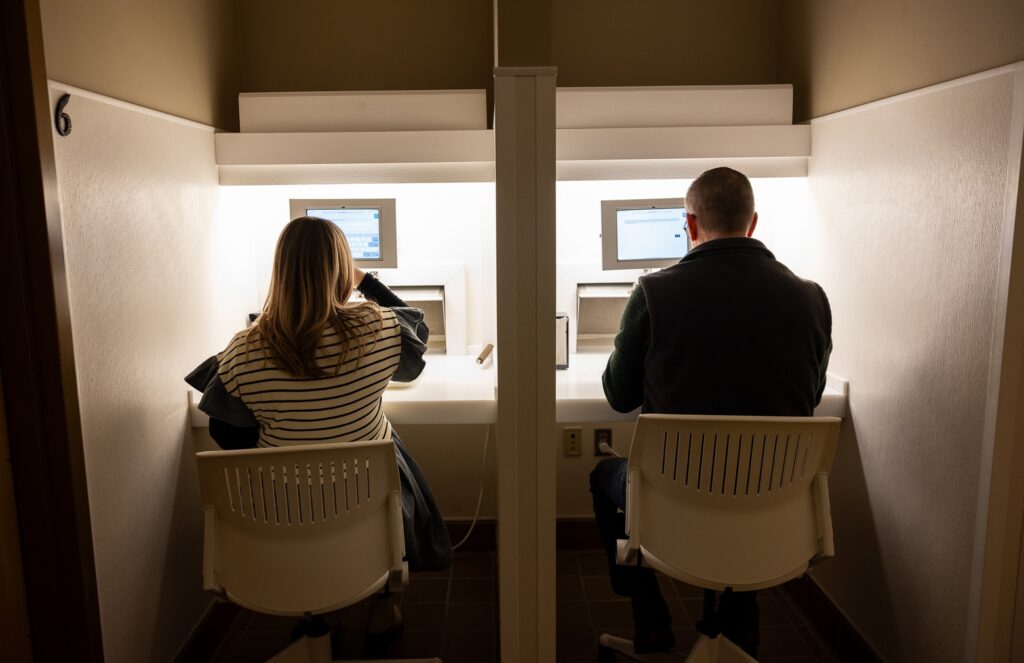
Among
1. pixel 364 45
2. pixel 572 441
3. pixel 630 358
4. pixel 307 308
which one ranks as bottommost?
pixel 572 441

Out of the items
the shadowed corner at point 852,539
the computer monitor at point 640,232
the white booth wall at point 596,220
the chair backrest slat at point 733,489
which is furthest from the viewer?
the white booth wall at point 596,220

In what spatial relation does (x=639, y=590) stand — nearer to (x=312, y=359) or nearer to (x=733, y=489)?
(x=733, y=489)

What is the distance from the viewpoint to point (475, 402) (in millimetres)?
2092

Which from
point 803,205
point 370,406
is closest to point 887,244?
point 803,205

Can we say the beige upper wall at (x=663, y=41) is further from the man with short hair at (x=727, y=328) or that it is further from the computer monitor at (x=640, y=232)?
the man with short hair at (x=727, y=328)

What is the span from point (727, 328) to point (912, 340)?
53cm

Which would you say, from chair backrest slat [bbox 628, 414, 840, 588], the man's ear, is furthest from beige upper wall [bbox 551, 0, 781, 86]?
chair backrest slat [bbox 628, 414, 840, 588]

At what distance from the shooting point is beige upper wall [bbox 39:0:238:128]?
1.60m

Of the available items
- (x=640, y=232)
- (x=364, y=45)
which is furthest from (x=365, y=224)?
(x=640, y=232)

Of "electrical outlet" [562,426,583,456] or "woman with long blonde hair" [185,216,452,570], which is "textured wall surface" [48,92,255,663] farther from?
"electrical outlet" [562,426,583,456]

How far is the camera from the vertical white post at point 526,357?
156 cm

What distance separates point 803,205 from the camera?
243 cm

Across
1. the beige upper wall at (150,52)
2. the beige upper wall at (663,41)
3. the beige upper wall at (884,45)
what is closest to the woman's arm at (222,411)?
the beige upper wall at (150,52)

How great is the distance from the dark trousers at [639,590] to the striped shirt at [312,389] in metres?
Result: 0.65
